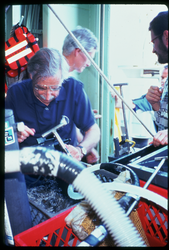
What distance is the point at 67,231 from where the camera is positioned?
0.58 metres

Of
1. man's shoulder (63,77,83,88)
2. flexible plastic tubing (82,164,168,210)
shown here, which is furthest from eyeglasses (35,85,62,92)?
flexible plastic tubing (82,164,168,210)

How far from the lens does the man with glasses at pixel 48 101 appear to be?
95 centimetres

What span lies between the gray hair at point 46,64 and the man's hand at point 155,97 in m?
0.46

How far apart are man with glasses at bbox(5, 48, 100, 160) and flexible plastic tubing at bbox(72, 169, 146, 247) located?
1.79ft

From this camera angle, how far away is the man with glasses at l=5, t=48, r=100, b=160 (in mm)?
950

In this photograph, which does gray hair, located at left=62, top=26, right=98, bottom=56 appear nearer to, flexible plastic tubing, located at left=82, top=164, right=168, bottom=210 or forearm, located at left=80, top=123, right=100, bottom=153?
forearm, located at left=80, top=123, right=100, bottom=153

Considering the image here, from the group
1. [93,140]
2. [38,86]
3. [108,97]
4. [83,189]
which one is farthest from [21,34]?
[83,189]

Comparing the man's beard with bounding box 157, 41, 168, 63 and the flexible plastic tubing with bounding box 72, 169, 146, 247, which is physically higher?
the man's beard with bounding box 157, 41, 168, 63

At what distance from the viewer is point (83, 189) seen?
1.30 feet

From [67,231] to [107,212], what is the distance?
0.25m

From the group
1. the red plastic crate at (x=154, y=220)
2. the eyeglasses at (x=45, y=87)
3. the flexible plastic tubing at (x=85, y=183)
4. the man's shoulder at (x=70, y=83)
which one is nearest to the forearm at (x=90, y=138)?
the man's shoulder at (x=70, y=83)

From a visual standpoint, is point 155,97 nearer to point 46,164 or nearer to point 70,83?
point 70,83

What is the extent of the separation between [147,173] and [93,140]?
0.71 meters

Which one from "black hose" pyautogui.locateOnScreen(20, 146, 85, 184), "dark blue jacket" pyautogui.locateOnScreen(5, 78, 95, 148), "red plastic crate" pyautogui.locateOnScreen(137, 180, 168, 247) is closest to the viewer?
"black hose" pyautogui.locateOnScreen(20, 146, 85, 184)
